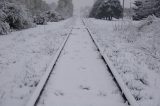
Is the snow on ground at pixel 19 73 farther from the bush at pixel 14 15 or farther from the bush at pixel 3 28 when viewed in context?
the bush at pixel 14 15

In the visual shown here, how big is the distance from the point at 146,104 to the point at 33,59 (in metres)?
5.09

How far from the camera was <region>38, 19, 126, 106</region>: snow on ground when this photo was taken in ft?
16.7

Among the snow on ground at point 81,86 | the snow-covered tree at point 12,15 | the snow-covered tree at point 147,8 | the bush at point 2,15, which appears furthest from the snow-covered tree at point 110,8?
the snow on ground at point 81,86

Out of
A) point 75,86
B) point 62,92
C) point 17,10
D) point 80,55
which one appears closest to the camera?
point 62,92

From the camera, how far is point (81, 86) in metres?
5.94

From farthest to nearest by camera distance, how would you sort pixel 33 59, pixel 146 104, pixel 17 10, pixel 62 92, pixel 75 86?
pixel 17 10
pixel 33 59
pixel 75 86
pixel 62 92
pixel 146 104

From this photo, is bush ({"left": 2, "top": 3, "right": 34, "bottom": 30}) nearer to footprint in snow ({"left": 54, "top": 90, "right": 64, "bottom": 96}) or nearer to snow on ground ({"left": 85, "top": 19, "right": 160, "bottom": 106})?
snow on ground ({"left": 85, "top": 19, "right": 160, "bottom": 106})

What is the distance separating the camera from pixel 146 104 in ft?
16.4

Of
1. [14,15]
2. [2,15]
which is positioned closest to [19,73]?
[2,15]

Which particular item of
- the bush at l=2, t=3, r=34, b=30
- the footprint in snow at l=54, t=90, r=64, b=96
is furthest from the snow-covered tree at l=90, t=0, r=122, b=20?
the footprint in snow at l=54, t=90, r=64, b=96

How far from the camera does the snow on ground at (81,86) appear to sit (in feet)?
16.7

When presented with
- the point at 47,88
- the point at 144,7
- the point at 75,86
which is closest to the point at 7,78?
the point at 47,88

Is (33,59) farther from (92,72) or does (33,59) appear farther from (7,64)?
(92,72)

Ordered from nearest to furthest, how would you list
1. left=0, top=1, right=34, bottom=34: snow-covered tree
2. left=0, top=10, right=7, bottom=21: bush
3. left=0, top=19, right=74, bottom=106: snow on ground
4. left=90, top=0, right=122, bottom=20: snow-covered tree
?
left=0, top=19, right=74, bottom=106: snow on ground, left=0, top=10, right=7, bottom=21: bush, left=0, top=1, right=34, bottom=34: snow-covered tree, left=90, top=0, right=122, bottom=20: snow-covered tree
